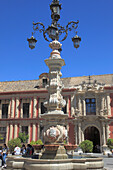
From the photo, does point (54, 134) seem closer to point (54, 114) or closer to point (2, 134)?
point (54, 114)

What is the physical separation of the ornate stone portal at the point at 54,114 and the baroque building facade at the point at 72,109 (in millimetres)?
15820

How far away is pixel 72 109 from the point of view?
1009 inches

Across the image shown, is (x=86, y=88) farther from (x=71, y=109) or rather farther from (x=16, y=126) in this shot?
(x=16, y=126)

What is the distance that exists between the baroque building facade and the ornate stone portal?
15820 millimetres

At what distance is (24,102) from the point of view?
89.6ft

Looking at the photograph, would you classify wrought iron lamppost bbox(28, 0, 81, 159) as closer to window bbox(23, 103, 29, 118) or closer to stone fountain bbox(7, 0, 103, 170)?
stone fountain bbox(7, 0, 103, 170)

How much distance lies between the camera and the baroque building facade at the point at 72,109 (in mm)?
24281

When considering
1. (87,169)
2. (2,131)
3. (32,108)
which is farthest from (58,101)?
(2,131)

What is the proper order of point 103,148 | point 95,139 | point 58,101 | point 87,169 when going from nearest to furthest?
point 87,169 → point 58,101 → point 103,148 → point 95,139

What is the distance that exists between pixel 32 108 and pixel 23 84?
15.8 feet

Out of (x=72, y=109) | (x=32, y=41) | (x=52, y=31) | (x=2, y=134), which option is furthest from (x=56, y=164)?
(x=2, y=134)

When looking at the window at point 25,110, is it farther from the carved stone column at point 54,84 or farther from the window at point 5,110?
the carved stone column at point 54,84

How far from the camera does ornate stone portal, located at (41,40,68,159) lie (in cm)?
774

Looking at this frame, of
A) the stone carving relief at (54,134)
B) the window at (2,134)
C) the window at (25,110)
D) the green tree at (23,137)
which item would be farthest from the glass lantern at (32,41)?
the window at (2,134)
